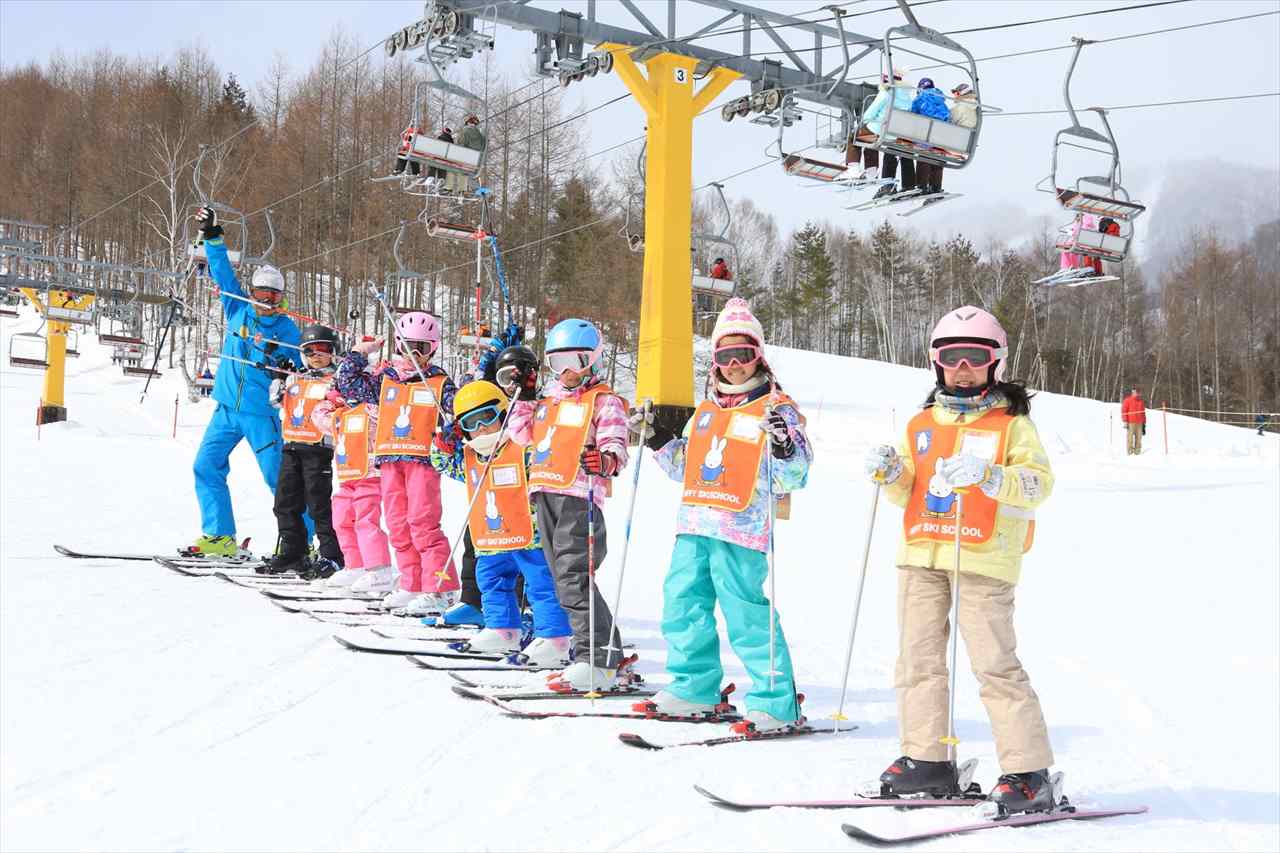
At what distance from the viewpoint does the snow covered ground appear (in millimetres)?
3312

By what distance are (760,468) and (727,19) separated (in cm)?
1404

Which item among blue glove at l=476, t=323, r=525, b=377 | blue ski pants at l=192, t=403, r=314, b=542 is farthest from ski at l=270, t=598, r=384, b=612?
blue glove at l=476, t=323, r=525, b=377

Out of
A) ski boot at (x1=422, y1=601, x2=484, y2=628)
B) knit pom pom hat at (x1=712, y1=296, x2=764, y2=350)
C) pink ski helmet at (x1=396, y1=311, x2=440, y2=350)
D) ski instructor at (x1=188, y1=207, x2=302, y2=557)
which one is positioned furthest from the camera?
ski instructor at (x1=188, y1=207, x2=302, y2=557)

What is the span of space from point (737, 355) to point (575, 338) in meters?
1.10

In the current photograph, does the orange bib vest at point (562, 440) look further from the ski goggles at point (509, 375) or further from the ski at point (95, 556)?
the ski at point (95, 556)

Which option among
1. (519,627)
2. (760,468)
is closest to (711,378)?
(760,468)

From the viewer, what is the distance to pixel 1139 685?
6.22 meters

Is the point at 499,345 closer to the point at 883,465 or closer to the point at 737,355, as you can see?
the point at 737,355

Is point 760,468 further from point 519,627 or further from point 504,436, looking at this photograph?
point 519,627

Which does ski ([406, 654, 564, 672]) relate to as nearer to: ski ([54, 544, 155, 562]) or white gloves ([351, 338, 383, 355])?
white gloves ([351, 338, 383, 355])

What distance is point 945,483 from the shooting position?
355 cm

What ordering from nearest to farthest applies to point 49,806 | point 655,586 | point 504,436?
point 49,806 < point 504,436 < point 655,586

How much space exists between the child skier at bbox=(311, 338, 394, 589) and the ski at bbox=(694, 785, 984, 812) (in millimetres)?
4682

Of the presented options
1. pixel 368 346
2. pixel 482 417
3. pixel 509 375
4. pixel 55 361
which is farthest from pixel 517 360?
pixel 55 361
